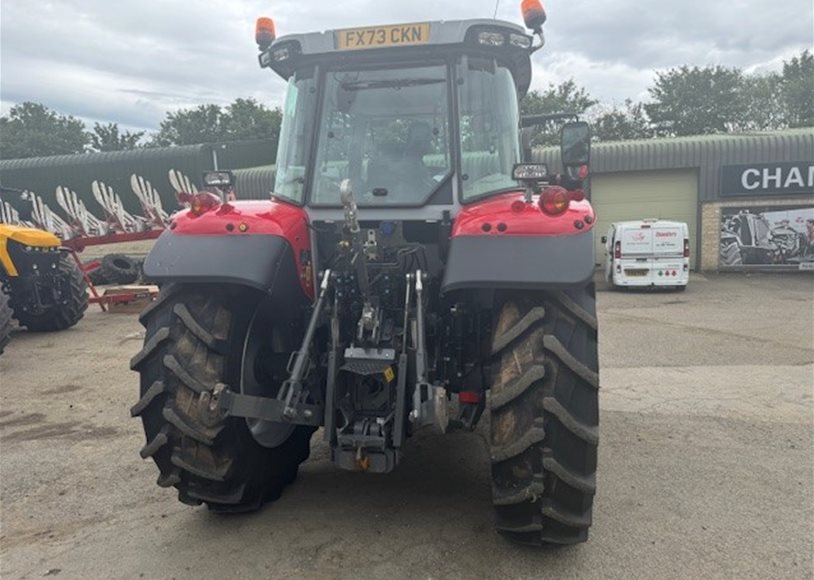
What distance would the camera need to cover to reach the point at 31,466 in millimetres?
4395

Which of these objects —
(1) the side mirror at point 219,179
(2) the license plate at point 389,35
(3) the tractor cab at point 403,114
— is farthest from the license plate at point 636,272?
(1) the side mirror at point 219,179

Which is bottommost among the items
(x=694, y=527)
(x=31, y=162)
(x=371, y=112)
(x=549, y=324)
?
(x=694, y=527)

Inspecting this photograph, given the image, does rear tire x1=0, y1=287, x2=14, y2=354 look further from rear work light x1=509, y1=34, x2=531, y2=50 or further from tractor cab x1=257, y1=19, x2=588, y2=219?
rear work light x1=509, y1=34, x2=531, y2=50

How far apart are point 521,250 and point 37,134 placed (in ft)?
177

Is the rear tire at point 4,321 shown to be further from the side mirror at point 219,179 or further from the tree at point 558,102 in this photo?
the tree at point 558,102

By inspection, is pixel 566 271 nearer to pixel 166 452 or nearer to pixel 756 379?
pixel 166 452

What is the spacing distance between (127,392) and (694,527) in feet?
17.4

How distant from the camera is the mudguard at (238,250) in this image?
303 centimetres

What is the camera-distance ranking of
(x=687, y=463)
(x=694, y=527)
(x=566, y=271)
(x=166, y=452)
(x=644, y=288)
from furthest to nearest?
(x=644, y=288) < (x=687, y=463) < (x=694, y=527) < (x=166, y=452) < (x=566, y=271)

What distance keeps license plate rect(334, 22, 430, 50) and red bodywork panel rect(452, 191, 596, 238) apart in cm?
102

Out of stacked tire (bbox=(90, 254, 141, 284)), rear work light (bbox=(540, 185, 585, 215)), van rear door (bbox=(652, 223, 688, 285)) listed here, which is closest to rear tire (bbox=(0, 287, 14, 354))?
rear work light (bbox=(540, 185, 585, 215))

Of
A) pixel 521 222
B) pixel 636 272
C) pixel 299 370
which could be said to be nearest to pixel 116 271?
pixel 636 272

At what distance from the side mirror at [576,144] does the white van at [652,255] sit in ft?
36.5

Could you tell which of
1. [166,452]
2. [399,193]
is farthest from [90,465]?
[399,193]
